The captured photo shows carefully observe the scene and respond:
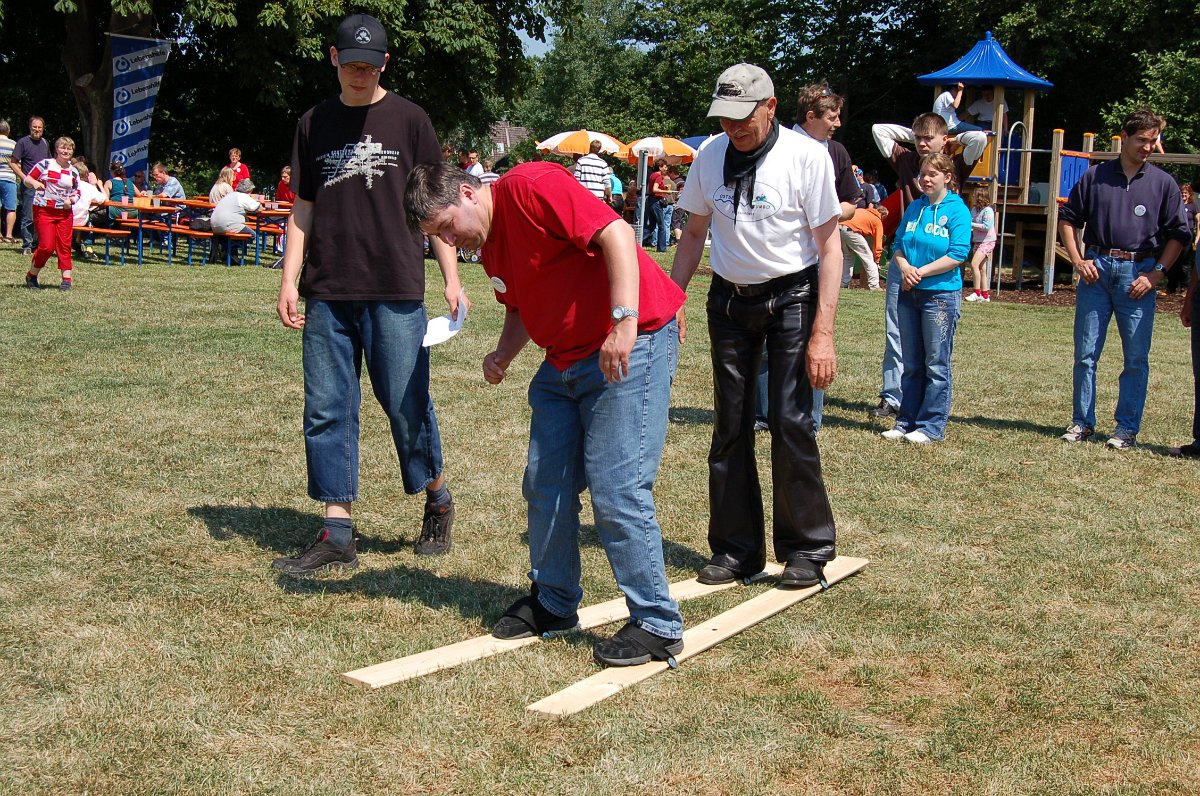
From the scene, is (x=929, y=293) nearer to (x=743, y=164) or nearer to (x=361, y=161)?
(x=743, y=164)

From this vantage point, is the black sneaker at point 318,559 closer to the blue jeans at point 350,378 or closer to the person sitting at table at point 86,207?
the blue jeans at point 350,378

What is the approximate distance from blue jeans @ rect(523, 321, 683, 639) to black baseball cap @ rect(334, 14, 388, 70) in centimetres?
148

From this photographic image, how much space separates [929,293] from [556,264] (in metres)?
4.69

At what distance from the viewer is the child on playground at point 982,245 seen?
17344mm

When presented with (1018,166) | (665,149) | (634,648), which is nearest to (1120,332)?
(634,648)

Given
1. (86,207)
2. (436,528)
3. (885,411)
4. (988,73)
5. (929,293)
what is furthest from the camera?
(988,73)

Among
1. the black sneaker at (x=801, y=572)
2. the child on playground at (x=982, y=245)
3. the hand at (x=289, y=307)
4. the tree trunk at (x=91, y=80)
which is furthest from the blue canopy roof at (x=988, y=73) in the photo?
the hand at (x=289, y=307)

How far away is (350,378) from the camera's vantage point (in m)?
4.92

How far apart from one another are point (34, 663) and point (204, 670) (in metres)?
0.55

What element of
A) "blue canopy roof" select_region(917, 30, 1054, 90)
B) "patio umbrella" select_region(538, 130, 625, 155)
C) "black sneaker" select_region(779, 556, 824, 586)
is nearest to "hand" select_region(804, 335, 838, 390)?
"black sneaker" select_region(779, 556, 824, 586)

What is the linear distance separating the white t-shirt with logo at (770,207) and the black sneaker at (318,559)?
1938 mm

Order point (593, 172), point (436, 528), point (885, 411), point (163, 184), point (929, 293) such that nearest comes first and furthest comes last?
Result: 1. point (436, 528)
2. point (929, 293)
3. point (885, 411)
4. point (593, 172)
5. point (163, 184)

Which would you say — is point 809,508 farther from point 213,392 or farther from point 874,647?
point 213,392

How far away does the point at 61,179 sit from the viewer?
13.6 meters
